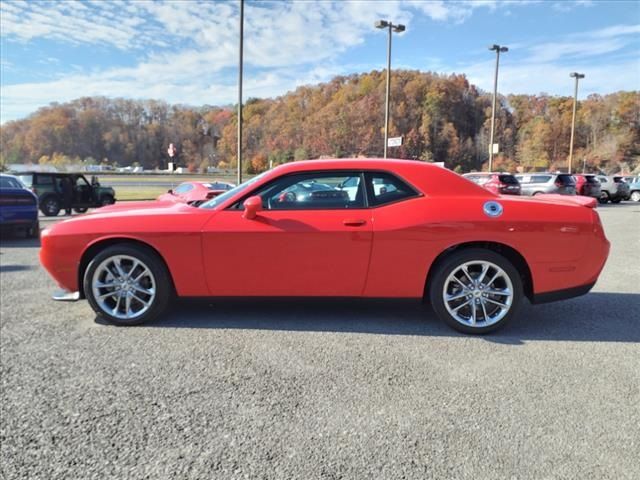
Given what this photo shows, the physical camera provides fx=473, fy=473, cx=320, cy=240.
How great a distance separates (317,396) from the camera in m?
2.81

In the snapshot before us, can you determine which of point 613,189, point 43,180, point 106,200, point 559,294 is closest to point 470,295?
point 559,294

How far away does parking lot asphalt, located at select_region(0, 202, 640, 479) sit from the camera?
7.16ft

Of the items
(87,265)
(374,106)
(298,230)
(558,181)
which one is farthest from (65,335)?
(374,106)

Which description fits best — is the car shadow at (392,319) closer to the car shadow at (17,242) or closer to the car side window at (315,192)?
the car side window at (315,192)

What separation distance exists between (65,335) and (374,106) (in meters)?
97.0

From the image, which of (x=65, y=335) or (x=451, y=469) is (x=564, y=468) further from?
(x=65, y=335)

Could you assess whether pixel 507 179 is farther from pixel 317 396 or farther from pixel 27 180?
pixel 317 396

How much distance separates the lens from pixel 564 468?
2137 mm

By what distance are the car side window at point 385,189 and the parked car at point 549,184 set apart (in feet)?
64.5

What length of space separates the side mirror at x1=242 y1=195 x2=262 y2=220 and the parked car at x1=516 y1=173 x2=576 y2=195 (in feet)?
66.7

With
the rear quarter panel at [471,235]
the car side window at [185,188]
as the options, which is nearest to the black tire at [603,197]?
the car side window at [185,188]

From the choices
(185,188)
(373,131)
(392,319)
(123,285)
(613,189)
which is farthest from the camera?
(373,131)

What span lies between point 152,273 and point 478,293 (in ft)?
8.87

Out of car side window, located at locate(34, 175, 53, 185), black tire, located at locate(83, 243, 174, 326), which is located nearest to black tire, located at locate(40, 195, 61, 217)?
car side window, located at locate(34, 175, 53, 185)
